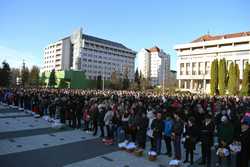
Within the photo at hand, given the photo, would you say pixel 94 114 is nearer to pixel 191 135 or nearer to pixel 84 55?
pixel 191 135

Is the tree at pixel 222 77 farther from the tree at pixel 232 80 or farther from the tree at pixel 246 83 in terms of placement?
the tree at pixel 246 83

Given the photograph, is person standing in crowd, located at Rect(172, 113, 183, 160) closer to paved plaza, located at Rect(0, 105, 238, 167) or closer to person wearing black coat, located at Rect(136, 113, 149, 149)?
paved plaza, located at Rect(0, 105, 238, 167)

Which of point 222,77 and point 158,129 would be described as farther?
point 222,77

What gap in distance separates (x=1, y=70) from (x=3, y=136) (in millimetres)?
52154

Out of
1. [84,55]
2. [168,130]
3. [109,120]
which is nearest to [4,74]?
[109,120]

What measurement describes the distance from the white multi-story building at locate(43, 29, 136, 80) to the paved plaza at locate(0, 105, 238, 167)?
10770 centimetres

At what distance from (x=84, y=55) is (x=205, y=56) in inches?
2457

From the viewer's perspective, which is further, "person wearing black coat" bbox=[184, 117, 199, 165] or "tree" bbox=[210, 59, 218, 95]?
"tree" bbox=[210, 59, 218, 95]

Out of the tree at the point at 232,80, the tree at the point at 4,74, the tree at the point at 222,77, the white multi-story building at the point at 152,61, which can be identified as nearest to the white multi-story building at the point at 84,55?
the white multi-story building at the point at 152,61

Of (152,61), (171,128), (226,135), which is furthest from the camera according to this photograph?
(152,61)

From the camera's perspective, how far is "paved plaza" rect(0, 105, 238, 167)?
910cm

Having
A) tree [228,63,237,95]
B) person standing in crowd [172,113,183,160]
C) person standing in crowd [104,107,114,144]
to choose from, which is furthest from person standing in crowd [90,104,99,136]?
tree [228,63,237,95]

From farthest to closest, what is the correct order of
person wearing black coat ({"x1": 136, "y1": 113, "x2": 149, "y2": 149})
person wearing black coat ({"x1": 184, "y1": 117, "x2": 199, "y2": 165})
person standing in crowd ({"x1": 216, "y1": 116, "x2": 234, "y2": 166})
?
person wearing black coat ({"x1": 136, "y1": 113, "x2": 149, "y2": 149}) < person wearing black coat ({"x1": 184, "y1": 117, "x2": 199, "y2": 165}) < person standing in crowd ({"x1": 216, "y1": 116, "x2": 234, "y2": 166})

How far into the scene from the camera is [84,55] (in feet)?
421
